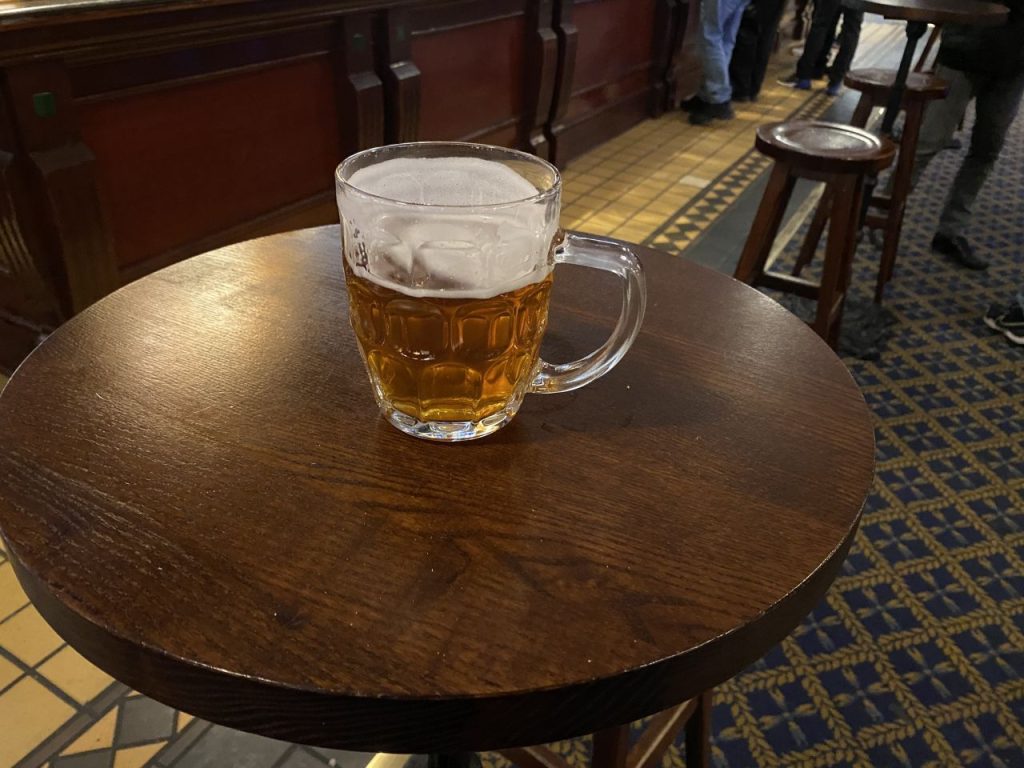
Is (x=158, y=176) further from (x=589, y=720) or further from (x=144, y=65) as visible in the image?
(x=589, y=720)

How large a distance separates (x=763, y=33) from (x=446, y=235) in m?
6.17

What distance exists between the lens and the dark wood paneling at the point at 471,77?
3322 mm

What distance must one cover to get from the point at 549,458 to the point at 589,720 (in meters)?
0.24

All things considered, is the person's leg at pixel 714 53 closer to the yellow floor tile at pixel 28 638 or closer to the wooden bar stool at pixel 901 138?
the wooden bar stool at pixel 901 138

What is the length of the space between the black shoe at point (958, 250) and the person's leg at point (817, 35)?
11.3 ft

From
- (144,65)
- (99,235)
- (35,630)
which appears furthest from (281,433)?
(144,65)

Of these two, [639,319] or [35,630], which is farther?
[35,630]

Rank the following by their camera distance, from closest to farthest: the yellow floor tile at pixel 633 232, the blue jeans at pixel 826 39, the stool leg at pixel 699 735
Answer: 1. the stool leg at pixel 699 735
2. the yellow floor tile at pixel 633 232
3. the blue jeans at pixel 826 39

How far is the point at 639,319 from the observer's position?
79cm

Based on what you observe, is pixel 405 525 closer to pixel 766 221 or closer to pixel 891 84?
pixel 766 221

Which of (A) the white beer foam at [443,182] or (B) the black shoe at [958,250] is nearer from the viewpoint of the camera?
(A) the white beer foam at [443,182]

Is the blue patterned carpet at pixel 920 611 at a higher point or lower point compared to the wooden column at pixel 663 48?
lower

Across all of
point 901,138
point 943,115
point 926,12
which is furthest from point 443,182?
point 943,115

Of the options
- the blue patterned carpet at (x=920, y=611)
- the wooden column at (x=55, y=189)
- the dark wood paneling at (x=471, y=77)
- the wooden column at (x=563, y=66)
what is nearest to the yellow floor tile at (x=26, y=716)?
the blue patterned carpet at (x=920, y=611)
